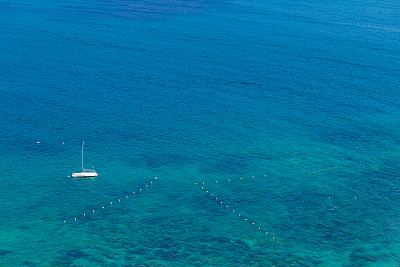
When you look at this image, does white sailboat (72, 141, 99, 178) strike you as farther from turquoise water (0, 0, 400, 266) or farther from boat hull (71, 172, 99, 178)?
turquoise water (0, 0, 400, 266)

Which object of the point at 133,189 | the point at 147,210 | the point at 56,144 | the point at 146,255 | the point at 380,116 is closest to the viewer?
the point at 146,255

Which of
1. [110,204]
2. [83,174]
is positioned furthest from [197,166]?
[83,174]

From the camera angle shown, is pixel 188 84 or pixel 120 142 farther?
pixel 188 84

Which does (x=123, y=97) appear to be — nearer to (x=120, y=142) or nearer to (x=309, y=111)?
(x=120, y=142)

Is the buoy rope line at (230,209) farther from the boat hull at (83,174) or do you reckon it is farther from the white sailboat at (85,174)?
the boat hull at (83,174)

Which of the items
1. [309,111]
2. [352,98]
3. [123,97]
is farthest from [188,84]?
[352,98]

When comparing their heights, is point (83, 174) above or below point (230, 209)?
above

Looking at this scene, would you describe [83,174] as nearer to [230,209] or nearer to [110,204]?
[110,204]

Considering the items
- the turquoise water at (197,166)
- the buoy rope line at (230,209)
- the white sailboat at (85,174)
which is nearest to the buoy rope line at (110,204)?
the turquoise water at (197,166)

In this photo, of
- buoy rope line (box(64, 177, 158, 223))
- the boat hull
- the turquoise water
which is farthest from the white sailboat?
buoy rope line (box(64, 177, 158, 223))
